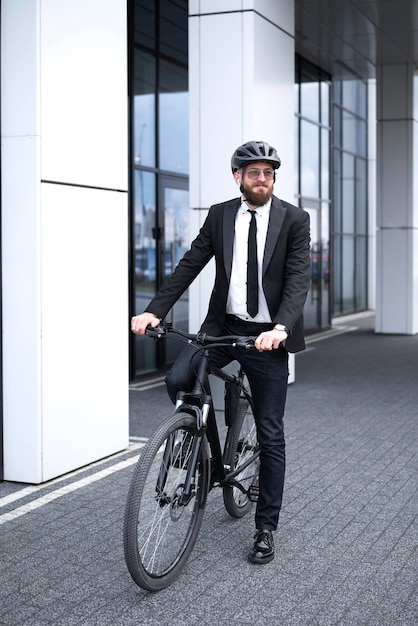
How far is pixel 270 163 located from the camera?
4516 mm

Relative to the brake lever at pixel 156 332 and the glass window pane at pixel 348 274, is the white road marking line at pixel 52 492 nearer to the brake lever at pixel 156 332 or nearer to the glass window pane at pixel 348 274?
the brake lever at pixel 156 332

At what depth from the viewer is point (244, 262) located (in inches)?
183

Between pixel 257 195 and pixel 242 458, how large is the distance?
56.3 inches

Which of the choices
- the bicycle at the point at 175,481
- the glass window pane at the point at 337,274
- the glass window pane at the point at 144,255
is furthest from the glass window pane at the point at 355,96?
the bicycle at the point at 175,481

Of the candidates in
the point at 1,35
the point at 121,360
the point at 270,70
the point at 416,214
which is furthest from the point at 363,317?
the point at 1,35

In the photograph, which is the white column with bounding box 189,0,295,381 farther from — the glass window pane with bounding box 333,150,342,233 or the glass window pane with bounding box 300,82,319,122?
the glass window pane with bounding box 333,150,342,233

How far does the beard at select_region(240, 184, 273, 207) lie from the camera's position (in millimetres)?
4543

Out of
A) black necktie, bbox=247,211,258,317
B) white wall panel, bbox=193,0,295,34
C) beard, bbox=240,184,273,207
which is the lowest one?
black necktie, bbox=247,211,258,317

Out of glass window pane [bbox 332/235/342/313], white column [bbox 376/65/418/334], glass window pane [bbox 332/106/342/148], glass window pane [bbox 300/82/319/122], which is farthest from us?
glass window pane [bbox 332/235/342/313]

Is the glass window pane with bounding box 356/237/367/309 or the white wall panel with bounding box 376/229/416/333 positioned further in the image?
the glass window pane with bounding box 356/237/367/309

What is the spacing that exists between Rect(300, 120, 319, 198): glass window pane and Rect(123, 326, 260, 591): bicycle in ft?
41.7

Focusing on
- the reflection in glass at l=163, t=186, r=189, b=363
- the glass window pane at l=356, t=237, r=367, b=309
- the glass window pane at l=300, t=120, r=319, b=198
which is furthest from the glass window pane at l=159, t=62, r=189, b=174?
the glass window pane at l=356, t=237, r=367, b=309

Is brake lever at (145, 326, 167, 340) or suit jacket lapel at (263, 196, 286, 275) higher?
suit jacket lapel at (263, 196, 286, 275)

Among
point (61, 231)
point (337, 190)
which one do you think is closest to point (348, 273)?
point (337, 190)
